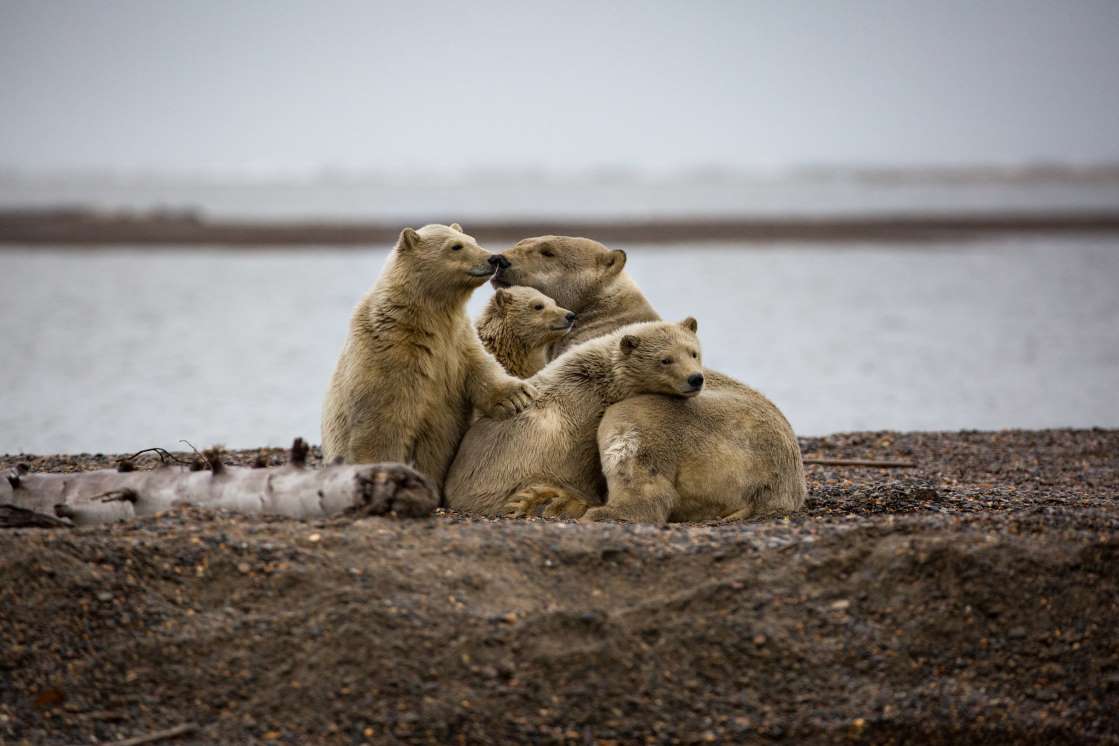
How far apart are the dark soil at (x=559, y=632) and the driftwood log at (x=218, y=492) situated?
0.18m

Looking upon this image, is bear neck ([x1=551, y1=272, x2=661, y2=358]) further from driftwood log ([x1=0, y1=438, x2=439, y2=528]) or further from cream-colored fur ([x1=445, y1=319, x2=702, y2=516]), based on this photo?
driftwood log ([x1=0, y1=438, x2=439, y2=528])

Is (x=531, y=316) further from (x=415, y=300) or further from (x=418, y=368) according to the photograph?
(x=418, y=368)

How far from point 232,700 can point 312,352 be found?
1794 centimetres

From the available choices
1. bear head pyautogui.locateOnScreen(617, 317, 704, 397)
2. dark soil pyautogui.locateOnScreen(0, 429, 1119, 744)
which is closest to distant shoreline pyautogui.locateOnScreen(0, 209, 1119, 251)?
bear head pyautogui.locateOnScreen(617, 317, 704, 397)

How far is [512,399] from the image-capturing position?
304 inches

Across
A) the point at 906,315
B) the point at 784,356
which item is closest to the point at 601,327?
→ the point at 784,356

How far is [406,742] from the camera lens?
5137 mm

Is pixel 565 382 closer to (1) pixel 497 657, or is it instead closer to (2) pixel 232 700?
(1) pixel 497 657

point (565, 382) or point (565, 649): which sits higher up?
point (565, 382)

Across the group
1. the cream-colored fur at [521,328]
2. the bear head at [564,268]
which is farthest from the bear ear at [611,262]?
the cream-colored fur at [521,328]

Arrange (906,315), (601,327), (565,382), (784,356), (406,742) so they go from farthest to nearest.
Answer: (906,315) → (784,356) → (601,327) → (565,382) → (406,742)

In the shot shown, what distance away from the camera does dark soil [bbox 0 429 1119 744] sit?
5.29 m

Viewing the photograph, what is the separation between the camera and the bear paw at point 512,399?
304 inches

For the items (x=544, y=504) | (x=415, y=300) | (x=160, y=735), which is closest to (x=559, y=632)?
(x=160, y=735)
